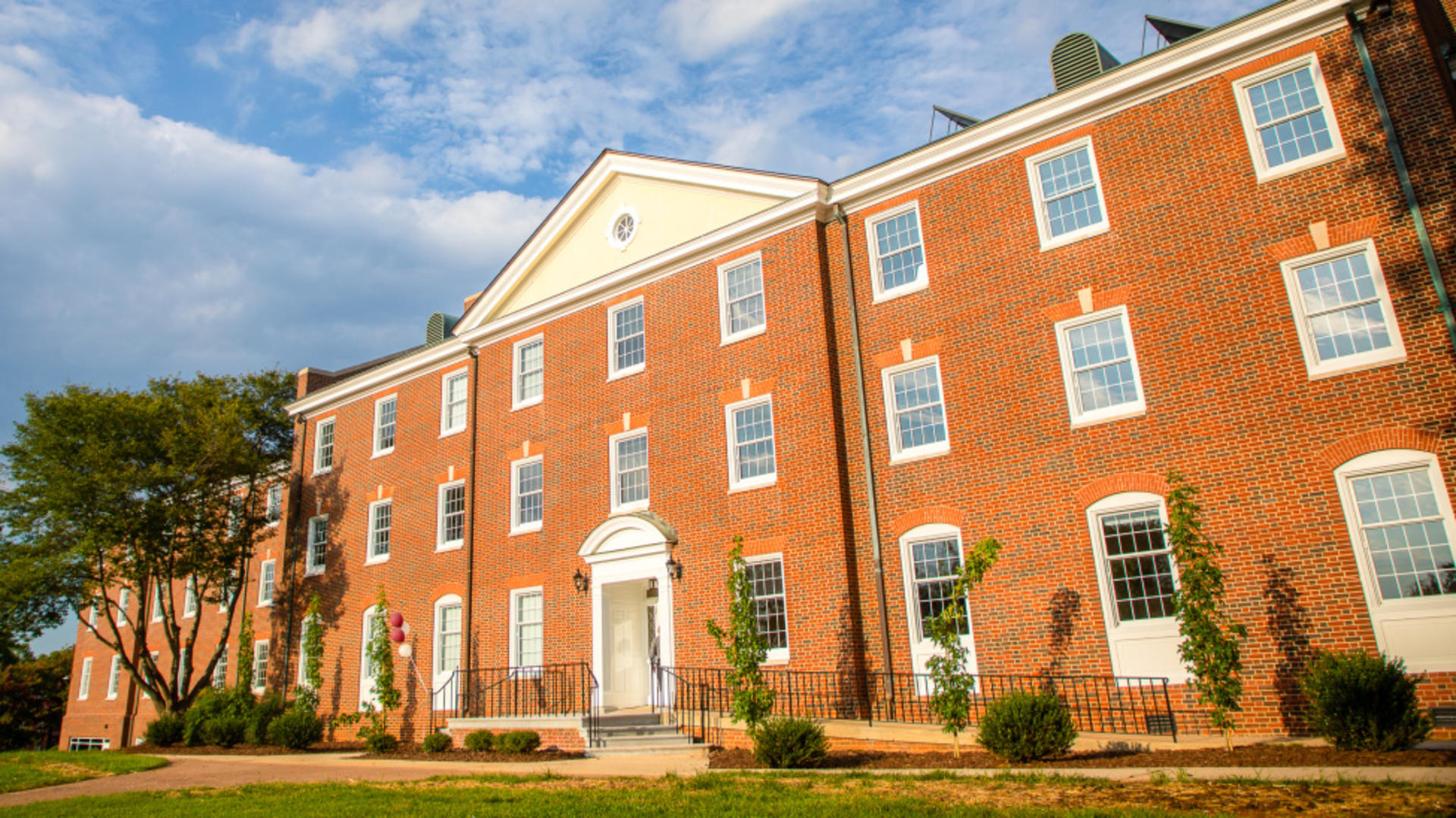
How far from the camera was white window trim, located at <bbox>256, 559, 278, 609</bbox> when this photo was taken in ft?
97.7

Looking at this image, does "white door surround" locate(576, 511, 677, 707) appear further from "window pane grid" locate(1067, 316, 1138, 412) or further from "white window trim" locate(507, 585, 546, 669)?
"window pane grid" locate(1067, 316, 1138, 412)

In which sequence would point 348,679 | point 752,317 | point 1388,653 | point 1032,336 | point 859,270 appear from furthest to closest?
point 348,679, point 752,317, point 859,270, point 1032,336, point 1388,653


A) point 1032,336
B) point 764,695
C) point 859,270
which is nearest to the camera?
point 764,695

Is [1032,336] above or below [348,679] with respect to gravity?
above

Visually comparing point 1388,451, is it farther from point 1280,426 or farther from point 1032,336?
point 1032,336

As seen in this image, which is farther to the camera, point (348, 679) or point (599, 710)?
point (348, 679)

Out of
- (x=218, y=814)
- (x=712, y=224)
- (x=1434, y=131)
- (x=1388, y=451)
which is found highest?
(x=712, y=224)

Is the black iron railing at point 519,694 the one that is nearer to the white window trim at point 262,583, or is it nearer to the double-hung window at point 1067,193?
the white window trim at point 262,583

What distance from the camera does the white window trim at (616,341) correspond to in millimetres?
20984

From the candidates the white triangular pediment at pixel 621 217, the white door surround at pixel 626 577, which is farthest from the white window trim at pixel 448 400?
the white door surround at pixel 626 577

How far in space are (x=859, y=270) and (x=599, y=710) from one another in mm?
10499

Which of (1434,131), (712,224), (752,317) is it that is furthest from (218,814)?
(1434,131)

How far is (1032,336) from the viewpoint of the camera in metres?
15.4

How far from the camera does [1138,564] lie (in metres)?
13.8
